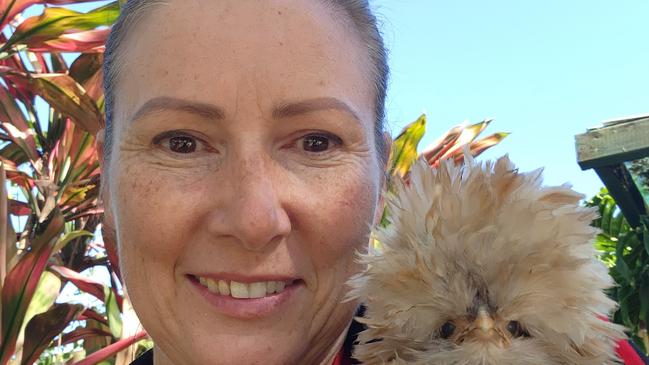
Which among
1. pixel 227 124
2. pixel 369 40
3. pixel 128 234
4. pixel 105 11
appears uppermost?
pixel 105 11

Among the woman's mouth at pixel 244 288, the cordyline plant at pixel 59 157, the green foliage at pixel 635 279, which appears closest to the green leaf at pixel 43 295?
the cordyline plant at pixel 59 157

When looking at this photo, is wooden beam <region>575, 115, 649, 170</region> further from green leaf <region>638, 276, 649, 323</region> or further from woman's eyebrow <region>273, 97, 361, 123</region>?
woman's eyebrow <region>273, 97, 361, 123</region>

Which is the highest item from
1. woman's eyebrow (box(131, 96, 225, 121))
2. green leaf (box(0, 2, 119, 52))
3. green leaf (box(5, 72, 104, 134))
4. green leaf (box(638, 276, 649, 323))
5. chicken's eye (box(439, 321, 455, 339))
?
green leaf (box(0, 2, 119, 52))

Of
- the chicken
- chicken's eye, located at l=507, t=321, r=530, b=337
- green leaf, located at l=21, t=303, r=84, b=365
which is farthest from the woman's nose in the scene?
green leaf, located at l=21, t=303, r=84, b=365

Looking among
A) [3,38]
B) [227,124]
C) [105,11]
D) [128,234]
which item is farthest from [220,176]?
[3,38]

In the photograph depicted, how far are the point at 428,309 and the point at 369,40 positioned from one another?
0.60 metres

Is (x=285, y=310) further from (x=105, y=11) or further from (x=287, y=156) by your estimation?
(x=105, y=11)

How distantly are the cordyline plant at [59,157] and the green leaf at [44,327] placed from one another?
0.09 m

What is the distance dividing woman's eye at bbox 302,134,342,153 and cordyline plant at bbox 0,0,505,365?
68.2 inches

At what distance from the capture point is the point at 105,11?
9.81 ft

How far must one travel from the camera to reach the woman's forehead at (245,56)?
84cm

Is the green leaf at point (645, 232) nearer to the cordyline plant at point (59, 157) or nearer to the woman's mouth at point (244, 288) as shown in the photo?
the cordyline plant at point (59, 157)

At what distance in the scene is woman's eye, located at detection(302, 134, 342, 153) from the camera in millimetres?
906

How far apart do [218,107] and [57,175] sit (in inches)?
97.4
